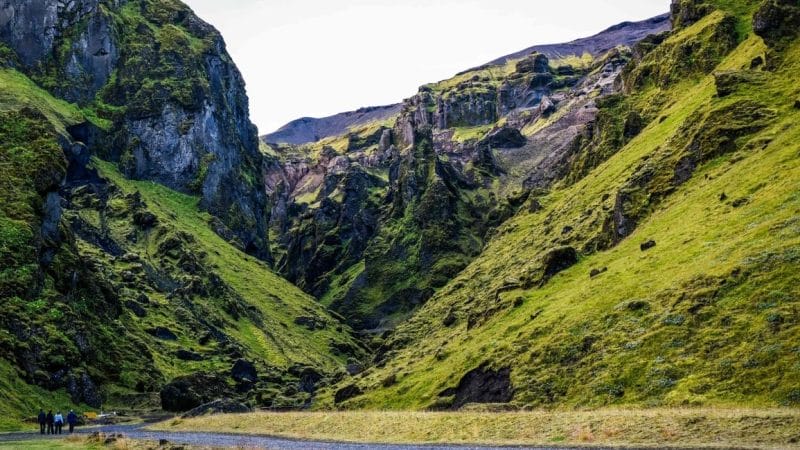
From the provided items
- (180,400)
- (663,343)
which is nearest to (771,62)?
(663,343)

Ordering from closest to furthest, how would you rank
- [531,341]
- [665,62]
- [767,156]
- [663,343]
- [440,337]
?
A: [663,343]
[531,341]
[767,156]
[440,337]
[665,62]

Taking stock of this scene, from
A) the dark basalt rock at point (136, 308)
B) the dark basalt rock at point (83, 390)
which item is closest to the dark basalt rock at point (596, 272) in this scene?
the dark basalt rock at point (83, 390)

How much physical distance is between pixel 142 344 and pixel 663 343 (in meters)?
127

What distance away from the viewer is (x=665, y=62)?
7608 inches

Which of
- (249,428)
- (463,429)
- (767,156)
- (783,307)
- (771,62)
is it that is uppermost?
(771,62)

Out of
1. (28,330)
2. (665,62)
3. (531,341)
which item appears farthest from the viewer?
(665,62)

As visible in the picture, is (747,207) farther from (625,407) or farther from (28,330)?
(28,330)

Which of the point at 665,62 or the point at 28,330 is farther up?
the point at 665,62

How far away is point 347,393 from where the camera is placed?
136500 mm

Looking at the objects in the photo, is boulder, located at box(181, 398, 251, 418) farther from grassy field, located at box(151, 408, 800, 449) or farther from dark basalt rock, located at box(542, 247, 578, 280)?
dark basalt rock, located at box(542, 247, 578, 280)

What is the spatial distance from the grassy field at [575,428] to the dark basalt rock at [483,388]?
58.6 ft

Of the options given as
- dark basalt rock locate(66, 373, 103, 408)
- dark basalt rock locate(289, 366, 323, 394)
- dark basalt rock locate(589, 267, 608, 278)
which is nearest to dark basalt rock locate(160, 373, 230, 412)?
dark basalt rock locate(66, 373, 103, 408)

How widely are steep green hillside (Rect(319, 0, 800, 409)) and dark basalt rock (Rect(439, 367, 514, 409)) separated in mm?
275

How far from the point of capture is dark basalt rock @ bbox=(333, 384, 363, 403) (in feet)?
441
